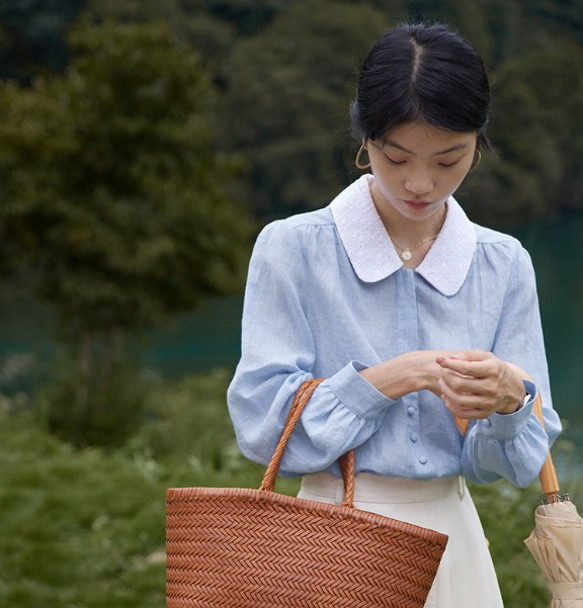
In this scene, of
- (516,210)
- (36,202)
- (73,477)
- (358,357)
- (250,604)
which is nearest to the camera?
(250,604)

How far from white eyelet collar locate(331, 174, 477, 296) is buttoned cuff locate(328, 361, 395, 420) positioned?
164mm

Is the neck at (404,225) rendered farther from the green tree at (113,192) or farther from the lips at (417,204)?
the green tree at (113,192)

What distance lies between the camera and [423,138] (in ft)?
4.83

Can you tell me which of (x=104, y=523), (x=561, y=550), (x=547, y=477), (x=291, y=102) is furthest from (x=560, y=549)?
(x=291, y=102)

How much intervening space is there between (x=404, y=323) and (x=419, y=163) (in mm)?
246

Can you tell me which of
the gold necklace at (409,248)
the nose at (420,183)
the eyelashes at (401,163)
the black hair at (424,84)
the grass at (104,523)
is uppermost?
the black hair at (424,84)

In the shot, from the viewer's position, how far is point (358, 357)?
62.1 inches

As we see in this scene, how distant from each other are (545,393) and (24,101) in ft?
31.0

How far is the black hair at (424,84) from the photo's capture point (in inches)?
57.5

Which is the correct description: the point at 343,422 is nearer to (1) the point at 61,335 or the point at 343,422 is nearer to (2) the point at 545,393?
(2) the point at 545,393

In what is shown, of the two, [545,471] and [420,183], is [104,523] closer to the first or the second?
[545,471]

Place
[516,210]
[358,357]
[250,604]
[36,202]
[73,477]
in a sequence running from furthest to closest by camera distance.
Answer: [516,210] < [36,202] < [73,477] < [358,357] < [250,604]

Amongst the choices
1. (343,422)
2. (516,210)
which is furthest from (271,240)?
(516,210)

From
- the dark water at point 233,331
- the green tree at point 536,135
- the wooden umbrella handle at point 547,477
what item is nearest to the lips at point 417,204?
the wooden umbrella handle at point 547,477
